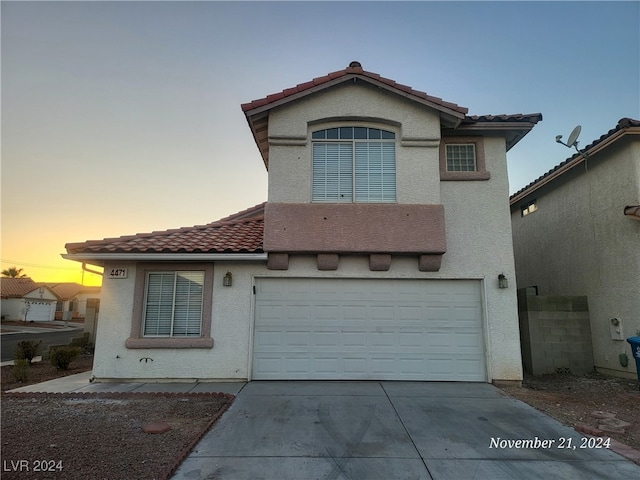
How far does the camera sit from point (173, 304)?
29.7ft

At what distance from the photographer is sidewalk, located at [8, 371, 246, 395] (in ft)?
25.9

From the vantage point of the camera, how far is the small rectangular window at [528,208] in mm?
13935

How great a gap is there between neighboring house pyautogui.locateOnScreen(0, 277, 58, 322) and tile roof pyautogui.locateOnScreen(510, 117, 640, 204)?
187 feet

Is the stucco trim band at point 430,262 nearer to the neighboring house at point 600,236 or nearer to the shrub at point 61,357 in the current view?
the neighboring house at point 600,236

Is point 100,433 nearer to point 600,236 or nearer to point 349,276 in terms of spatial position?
point 349,276

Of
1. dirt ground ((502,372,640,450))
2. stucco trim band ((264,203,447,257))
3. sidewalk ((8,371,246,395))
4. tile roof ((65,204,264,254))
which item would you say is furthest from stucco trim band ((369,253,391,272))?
sidewalk ((8,371,246,395))

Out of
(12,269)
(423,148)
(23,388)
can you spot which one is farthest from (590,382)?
(12,269)

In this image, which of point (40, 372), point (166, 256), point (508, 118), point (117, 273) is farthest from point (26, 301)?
point (508, 118)

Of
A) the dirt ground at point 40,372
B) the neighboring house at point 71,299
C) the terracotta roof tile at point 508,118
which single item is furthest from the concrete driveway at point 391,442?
the neighboring house at point 71,299

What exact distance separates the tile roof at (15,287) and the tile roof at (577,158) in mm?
56787

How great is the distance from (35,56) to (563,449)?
13.7 metres

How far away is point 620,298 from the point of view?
982 centimetres

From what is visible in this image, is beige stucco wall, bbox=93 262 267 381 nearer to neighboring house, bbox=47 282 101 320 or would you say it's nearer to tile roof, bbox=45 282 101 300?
neighboring house, bbox=47 282 101 320

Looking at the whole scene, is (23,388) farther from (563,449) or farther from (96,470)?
(563,449)
